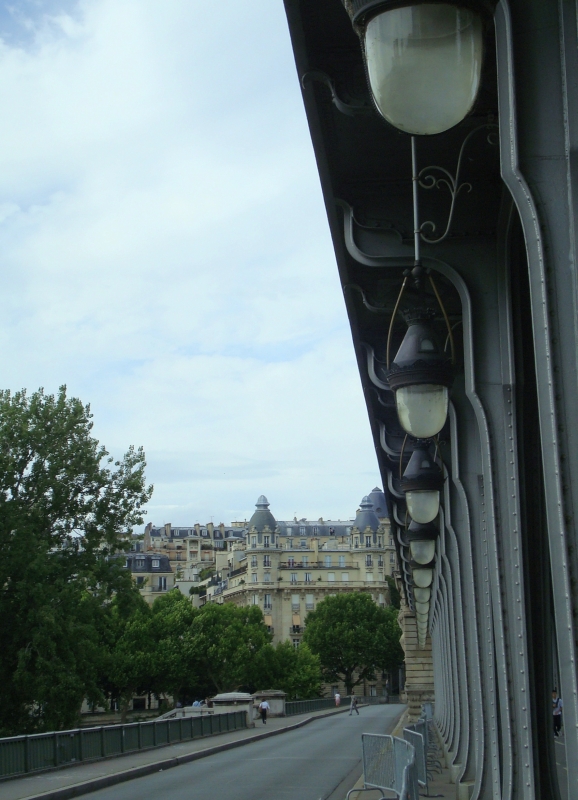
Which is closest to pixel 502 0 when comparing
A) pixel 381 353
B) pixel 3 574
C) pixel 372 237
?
pixel 372 237

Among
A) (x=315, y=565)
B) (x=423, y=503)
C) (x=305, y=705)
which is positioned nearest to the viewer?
(x=423, y=503)

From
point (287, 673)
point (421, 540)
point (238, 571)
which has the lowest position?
point (287, 673)

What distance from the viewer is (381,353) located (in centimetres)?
1355

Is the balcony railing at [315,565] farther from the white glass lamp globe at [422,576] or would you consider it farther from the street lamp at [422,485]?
the street lamp at [422,485]

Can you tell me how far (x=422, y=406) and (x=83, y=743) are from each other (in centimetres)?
1891

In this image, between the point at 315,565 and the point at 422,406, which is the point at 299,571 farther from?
the point at 422,406

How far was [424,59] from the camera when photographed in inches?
126

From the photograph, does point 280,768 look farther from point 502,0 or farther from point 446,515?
point 502,0

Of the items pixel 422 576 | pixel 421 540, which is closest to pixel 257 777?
pixel 422 576

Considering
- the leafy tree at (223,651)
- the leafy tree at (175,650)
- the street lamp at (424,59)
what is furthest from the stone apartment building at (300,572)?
the street lamp at (424,59)

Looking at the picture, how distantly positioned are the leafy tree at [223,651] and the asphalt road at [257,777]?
6290 cm

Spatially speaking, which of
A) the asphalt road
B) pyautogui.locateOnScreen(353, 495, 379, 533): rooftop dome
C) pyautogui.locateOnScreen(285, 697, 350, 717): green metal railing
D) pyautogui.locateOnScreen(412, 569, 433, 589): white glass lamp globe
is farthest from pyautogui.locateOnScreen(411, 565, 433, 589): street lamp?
pyautogui.locateOnScreen(353, 495, 379, 533): rooftop dome

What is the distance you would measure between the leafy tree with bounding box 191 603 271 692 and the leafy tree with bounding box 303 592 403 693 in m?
19.3

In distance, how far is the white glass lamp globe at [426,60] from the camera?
3.20m
